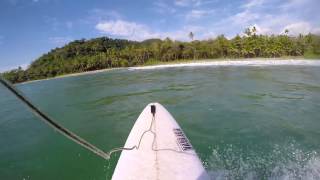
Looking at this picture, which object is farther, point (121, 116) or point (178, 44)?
point (178, 44)

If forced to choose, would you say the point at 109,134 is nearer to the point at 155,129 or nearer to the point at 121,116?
the point at 121,116

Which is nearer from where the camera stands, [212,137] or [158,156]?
[158,156]

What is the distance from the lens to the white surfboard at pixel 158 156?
17.1 feet

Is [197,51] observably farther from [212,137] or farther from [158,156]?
[158,156]

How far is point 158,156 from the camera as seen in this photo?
18.9ft

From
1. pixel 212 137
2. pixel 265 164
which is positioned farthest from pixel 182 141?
pixel 212 137

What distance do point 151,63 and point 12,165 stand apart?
87224 millimetres

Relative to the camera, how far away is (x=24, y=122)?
15781 mm

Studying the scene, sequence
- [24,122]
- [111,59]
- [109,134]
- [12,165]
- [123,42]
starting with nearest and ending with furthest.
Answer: [12,165]
[109,134]
[24,122]
[111,59]
[123,42]

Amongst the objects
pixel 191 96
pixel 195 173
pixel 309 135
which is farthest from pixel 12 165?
pixel 191 96

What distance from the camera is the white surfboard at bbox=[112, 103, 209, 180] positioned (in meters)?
5.22

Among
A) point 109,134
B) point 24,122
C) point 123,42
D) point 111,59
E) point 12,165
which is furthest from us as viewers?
point 123,42

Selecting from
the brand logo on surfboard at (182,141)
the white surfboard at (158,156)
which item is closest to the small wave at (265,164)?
the brand logo on surfboard at (182,141)

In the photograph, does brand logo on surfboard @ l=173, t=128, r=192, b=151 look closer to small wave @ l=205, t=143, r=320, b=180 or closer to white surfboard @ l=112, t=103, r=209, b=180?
white surfboard @ l=112, t=103, r=209, b=180
